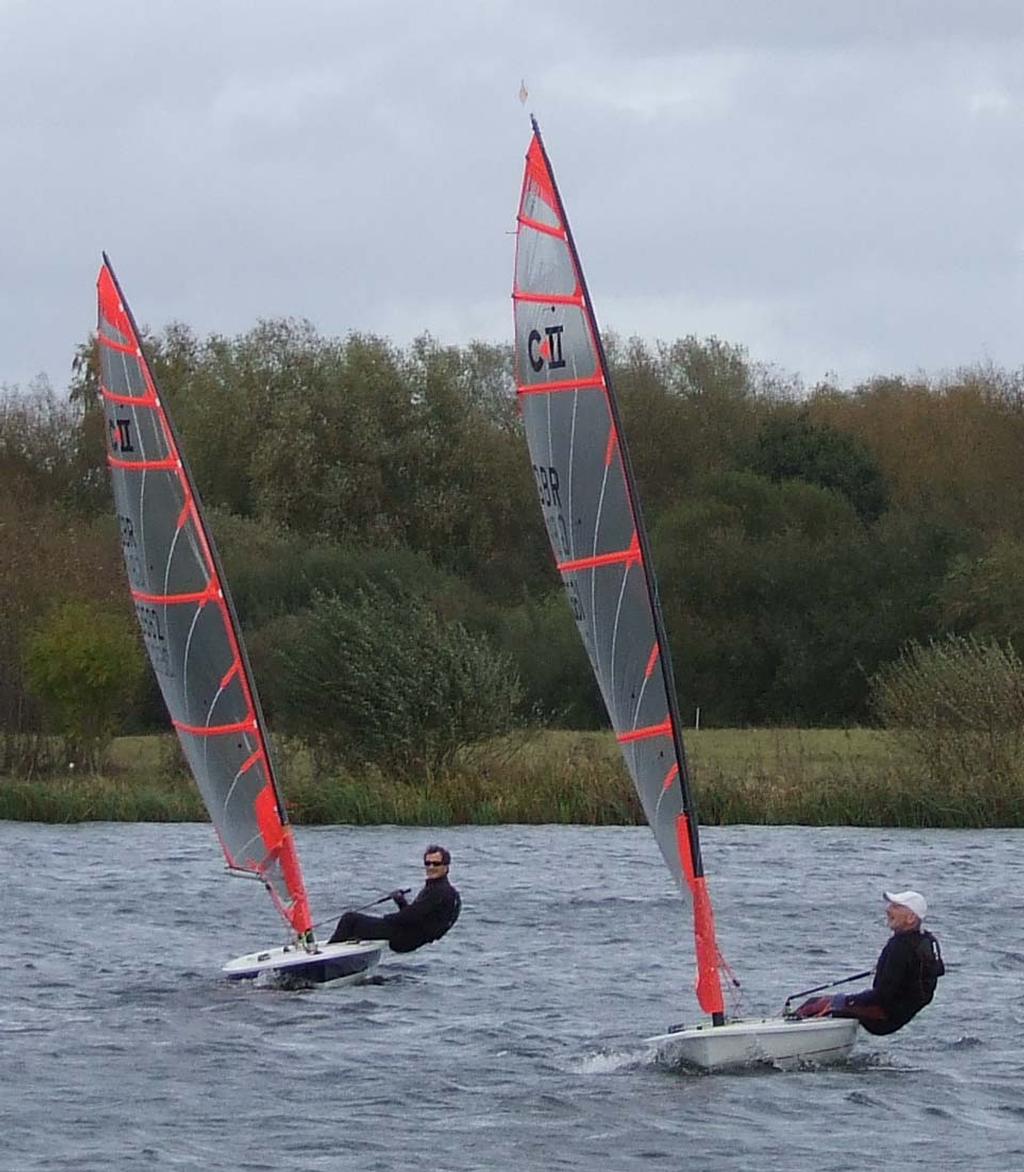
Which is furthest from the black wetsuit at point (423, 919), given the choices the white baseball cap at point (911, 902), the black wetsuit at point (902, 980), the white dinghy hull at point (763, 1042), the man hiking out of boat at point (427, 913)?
the white baseball cap at point (911, 902)

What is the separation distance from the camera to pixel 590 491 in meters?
14.0

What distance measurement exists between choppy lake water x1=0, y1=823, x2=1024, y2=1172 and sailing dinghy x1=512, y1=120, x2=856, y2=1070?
1775 millimetres

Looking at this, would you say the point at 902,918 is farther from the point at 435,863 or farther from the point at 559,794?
the point at 559,794

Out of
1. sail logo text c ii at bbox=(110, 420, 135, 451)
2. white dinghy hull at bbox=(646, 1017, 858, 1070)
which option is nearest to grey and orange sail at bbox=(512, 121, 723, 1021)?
white dinghy hull at bbox=(646, 1017, 858, 1070)

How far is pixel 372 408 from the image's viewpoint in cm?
6203

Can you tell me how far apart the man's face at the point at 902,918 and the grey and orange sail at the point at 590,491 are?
1.42 meters

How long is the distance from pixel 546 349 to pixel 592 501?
0.93 metres

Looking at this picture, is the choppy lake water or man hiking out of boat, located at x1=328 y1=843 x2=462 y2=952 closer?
the choppy lake water

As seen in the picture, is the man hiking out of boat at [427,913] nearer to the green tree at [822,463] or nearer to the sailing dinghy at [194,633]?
the sailing dinghy at [194,633]

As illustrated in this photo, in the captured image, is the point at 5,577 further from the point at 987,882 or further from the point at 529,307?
the point at 529,307

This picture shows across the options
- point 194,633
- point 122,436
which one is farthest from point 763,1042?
point 122,436

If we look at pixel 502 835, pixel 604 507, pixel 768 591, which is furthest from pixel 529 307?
pixel 768 591

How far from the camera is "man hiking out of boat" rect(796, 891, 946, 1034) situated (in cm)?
1479

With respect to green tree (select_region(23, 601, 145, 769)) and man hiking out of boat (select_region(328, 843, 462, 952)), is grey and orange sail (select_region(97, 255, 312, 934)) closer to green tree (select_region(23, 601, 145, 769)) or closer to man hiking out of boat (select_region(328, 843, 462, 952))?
man hiking out of boat (select_region(328, 843, 462, 952))
